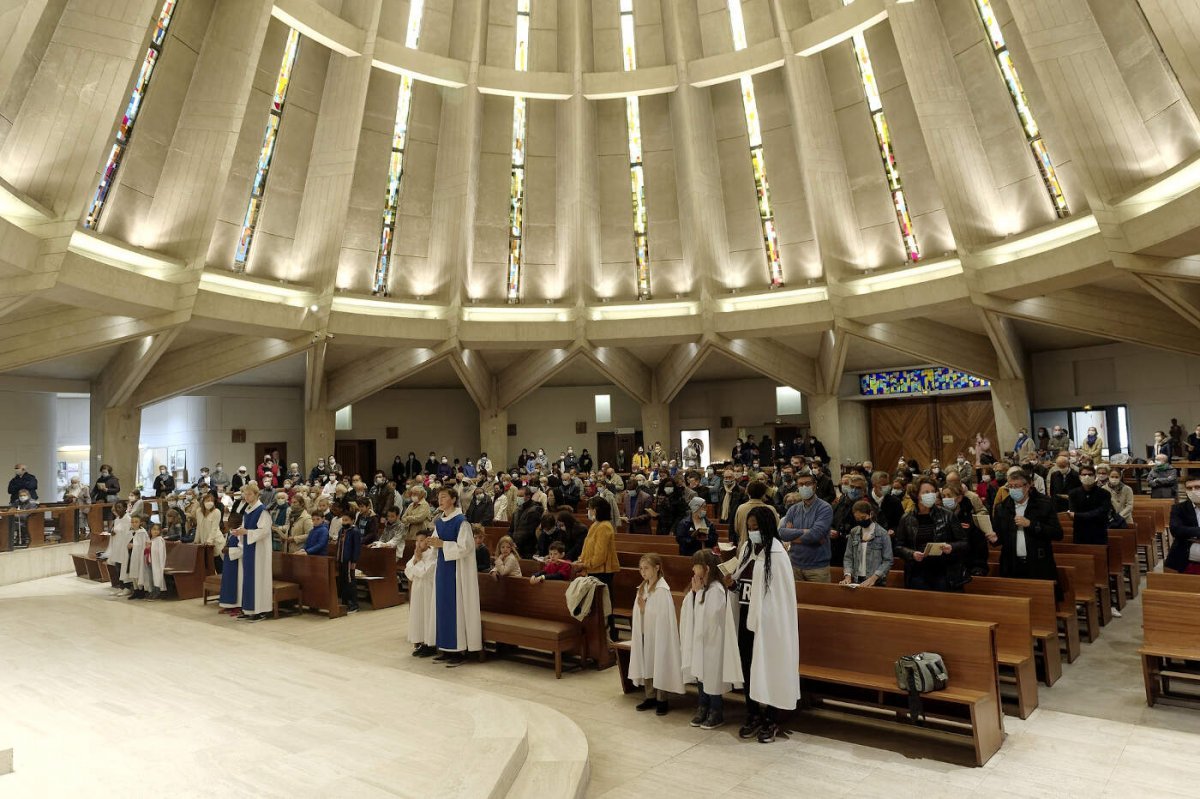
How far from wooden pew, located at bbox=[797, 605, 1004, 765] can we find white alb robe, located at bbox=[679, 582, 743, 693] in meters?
0.49

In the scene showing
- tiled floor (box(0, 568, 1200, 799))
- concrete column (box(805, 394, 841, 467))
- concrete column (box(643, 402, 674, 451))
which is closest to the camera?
tiled floor (box(0, 568, 1200, 799))

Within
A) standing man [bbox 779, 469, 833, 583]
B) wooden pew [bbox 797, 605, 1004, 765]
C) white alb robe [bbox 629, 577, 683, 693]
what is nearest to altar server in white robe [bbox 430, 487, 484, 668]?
white alb robe [bbox 629, 577, 683, 693]

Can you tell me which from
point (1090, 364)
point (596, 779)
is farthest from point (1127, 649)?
point (1090, 364)

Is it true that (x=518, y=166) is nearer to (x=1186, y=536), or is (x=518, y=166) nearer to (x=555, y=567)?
(x=555, y=567)

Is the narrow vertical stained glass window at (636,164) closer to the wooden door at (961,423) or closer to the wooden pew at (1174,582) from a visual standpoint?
the wooden door at (961,423)

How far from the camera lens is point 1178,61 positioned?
27.8 feet

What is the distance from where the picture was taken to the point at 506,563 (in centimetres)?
688

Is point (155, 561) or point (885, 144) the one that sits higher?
point (885, 144)

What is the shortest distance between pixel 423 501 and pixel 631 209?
9.65 m

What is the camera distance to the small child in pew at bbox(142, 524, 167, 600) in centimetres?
971

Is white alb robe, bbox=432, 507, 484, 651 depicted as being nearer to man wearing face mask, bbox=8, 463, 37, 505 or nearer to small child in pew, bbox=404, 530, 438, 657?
small child in pew, bbox=404, 530, 438, 657

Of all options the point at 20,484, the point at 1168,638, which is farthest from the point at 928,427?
the point at 20,484

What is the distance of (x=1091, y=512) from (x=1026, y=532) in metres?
1.53

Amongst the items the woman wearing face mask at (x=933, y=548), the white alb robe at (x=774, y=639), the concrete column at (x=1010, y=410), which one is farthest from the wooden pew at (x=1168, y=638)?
the concrete column at (x=1010, y=410)
